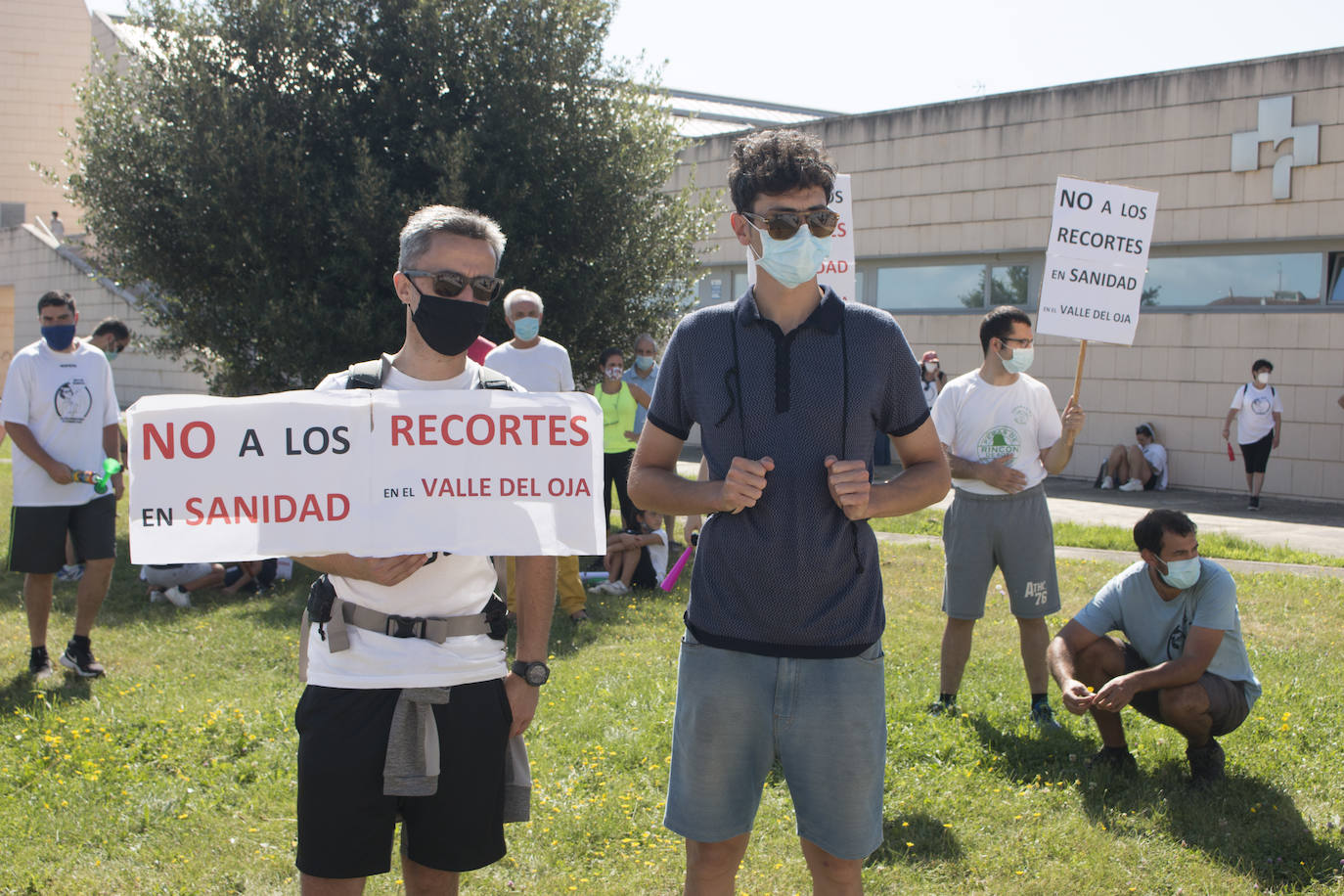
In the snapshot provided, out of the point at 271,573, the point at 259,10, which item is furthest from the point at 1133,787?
the point at 259,10

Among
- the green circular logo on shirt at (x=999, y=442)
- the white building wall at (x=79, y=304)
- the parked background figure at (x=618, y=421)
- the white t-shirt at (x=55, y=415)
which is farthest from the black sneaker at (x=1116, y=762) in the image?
the white building wall at (x=79, y=304)

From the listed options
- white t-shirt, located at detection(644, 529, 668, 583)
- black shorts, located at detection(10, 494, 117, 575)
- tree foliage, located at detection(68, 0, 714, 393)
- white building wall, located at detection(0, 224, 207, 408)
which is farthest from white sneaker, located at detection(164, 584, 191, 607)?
white building wall, located at detection(0, 224, 207, 408)

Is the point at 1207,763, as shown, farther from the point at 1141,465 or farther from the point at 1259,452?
the point at 1141,465

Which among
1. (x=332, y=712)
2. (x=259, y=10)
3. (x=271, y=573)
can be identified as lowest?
(x=271, y=573)

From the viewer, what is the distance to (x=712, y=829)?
2877 mm

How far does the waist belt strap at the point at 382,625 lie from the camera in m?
2.72

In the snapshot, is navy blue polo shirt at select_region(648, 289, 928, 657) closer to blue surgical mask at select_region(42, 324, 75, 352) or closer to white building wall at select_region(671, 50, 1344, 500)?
blue surgical mask at select_region(42, 324, 75, 352)

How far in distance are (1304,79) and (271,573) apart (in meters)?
14.1

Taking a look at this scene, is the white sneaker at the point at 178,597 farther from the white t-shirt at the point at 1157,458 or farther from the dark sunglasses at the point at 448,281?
the white t-shirt at the point at 1157,458

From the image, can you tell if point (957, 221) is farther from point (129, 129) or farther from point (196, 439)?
point (196, 439)

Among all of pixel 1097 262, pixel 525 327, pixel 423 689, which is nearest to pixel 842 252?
pixel 1097 262

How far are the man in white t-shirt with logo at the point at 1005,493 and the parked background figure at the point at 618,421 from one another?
4283 mm

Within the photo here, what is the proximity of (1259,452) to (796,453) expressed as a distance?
44.6ft

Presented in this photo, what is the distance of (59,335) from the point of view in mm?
6477
